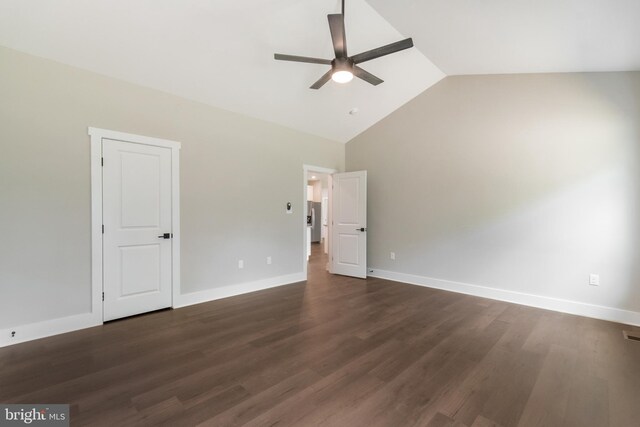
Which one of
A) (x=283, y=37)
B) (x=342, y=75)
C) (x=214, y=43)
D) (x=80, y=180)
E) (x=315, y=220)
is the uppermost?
(x=283, y=37)

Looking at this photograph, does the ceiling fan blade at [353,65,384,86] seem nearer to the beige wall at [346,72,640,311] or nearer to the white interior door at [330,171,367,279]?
the beige wall at [346,72,640,311]

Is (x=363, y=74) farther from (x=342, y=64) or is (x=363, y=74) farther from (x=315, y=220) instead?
(x=315, y=220)

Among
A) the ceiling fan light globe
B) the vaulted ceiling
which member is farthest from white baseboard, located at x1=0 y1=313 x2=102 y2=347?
the ceiling fan light globe

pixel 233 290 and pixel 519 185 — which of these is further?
pixel 233 290

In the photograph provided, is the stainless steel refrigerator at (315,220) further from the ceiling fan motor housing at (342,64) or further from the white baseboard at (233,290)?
the ceiling fan motor housing at (342,64)

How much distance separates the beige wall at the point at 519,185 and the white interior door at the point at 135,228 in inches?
147

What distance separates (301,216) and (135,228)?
265 cm

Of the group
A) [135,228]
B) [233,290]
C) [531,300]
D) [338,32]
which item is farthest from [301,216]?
[531,300]

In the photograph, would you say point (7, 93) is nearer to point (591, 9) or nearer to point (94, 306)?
point (94, 306)

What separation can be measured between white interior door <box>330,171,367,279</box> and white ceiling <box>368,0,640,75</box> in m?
2.49

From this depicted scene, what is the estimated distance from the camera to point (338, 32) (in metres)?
2.45

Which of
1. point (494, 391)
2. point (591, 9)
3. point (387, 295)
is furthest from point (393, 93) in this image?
point (494, 391)

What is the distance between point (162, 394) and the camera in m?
1.96

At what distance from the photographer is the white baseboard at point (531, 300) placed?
338 cm
